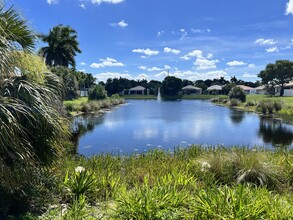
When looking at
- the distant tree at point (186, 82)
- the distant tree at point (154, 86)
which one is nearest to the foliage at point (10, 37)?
the distant tree at point (154, 86)

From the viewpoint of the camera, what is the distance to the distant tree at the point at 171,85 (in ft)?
305

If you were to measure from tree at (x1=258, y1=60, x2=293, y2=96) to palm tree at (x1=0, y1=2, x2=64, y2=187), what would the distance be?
227 ft

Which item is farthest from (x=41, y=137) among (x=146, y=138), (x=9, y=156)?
(x=146, y=138)

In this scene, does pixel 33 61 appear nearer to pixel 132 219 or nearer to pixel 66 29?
pixel 132 219

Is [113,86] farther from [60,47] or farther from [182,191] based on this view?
[182,191]

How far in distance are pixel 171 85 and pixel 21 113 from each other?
298 feet

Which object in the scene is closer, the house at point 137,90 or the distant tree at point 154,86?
the distant tree at point 154,86

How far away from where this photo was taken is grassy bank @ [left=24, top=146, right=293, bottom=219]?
3975 mm

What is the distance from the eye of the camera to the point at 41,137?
4.58 meters

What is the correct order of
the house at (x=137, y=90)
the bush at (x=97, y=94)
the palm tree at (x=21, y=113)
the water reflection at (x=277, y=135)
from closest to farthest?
the palm tree at (x=21, y=113), the water reflection at (x=277, y=135), the bush at (x=97, y=94), the house at (x=137, y=90)

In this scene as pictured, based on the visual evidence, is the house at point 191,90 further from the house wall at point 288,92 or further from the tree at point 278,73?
the house wall at point 288,92

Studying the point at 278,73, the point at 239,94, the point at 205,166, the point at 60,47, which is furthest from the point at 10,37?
the point at 278,73

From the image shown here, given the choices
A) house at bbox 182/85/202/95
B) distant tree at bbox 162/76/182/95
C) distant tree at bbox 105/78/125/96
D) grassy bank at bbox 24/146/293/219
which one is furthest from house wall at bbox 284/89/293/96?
grassy bank at bbox 24/146/293/219

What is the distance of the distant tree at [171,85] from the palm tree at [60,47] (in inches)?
2123
